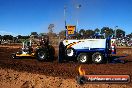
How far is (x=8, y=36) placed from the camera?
94.4 m

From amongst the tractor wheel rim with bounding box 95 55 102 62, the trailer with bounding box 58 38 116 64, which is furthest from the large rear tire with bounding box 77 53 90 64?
the tractor wheel rim with bounding box 95 55 102 62

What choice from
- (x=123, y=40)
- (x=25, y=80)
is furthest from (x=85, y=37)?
(x=123, y=40)

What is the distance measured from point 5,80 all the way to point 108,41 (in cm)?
915

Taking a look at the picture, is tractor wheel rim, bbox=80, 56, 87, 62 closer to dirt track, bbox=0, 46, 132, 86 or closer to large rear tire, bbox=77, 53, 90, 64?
large rear tire, bbox=77, 53, 90, 64

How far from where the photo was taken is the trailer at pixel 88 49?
2048 cm

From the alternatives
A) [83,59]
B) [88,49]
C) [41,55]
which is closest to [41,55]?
[41,55]

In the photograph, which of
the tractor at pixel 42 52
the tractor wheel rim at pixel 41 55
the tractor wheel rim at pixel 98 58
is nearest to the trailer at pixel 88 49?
the tractor wheel rim at pixel 98 58

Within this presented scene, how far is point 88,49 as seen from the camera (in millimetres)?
20656

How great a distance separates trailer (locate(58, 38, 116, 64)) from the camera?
806 inches

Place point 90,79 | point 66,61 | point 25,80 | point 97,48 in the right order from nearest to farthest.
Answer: point 90,79, point 25,80, point 97,48, point 66,61

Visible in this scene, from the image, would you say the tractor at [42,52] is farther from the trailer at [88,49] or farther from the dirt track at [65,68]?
the trailer at [88,49]

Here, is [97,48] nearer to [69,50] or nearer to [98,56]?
[98,56]

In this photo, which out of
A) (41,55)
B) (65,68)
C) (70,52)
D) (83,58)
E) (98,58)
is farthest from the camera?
(41,55)

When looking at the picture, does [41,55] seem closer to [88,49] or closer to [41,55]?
[41,55]
